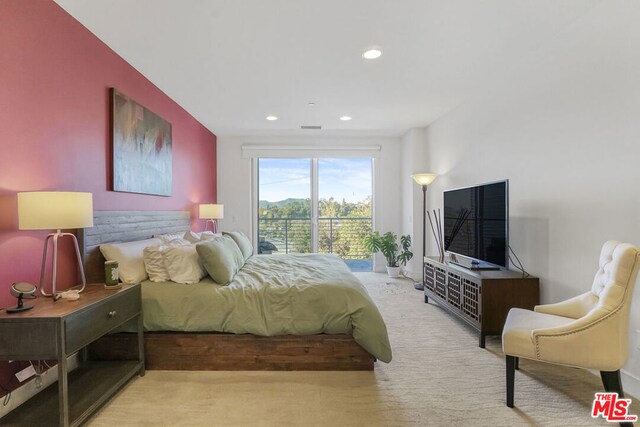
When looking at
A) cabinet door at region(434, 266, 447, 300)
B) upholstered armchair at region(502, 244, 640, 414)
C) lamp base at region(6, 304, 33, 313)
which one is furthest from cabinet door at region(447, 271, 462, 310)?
lamp base at region(6, 304, 33, 313)

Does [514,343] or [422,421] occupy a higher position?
[514,343]

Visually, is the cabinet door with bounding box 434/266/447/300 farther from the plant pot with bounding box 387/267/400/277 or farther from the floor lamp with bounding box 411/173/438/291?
the plant pot with bounding box 387/267/400/277

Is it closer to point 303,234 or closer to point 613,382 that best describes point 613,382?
point 613,382

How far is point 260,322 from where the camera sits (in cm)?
233

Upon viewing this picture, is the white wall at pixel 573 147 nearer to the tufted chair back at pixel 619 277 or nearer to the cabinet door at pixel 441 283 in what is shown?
the tufted chair back at pixel 619 277

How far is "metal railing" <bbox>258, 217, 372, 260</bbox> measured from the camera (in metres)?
6.07

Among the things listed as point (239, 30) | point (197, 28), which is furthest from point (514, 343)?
point (197, 28)

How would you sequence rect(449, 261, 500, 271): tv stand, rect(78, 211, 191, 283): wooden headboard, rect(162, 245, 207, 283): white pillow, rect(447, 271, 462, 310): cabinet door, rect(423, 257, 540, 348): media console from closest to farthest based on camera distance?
rect(78, 211, 191, 283): wooden headboard < rect(162, 245, 207, 283): white pillow < rect(423, 257, 540, 348): media console < rect(449, 261, 500, 271): tv stand < rect(447, 271, 462, 310): cabinet door

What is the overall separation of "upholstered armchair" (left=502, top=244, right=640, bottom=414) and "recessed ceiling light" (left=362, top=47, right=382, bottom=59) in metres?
2.15

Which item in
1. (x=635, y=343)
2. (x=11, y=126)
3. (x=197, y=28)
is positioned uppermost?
(x=197, y=28)

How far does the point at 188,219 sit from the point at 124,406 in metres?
2.83

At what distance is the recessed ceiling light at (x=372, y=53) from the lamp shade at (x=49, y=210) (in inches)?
94.3

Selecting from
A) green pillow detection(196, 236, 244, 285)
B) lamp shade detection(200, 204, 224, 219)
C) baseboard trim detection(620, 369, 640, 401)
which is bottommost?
baseboard trim detection(620, 369, 640, 401)

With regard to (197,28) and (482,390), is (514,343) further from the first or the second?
(197,28)
